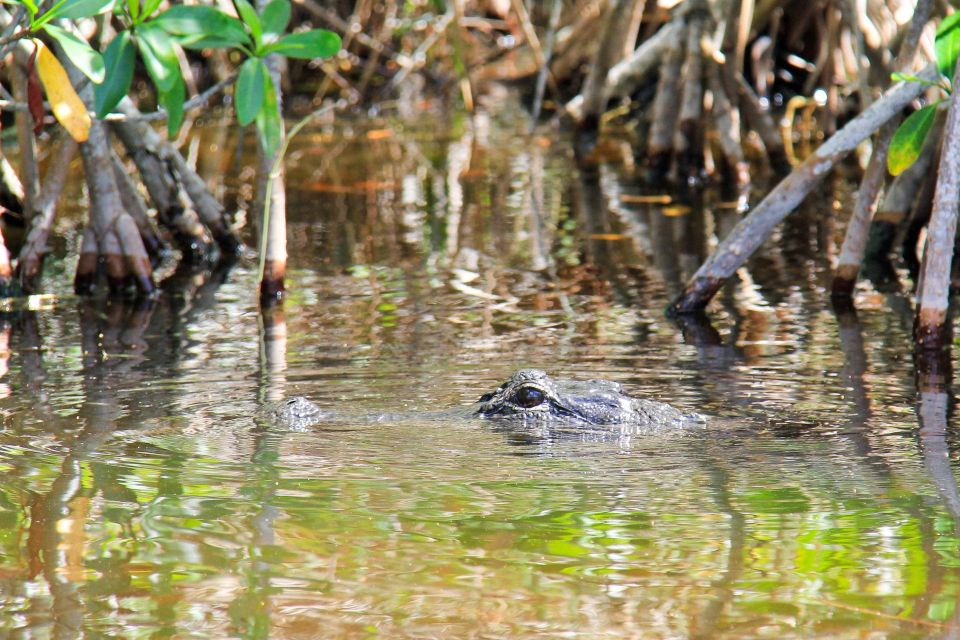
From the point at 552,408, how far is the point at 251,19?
1.91 m

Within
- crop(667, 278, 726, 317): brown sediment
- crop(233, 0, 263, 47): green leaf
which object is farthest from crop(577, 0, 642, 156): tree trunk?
crop(233, 0, 263, 47): green leaf

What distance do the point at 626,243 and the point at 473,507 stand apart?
524cm

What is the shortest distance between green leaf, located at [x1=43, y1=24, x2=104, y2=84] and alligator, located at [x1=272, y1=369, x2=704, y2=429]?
4.58 ft

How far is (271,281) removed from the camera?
7270 mm

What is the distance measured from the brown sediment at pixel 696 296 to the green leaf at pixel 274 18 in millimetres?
2760

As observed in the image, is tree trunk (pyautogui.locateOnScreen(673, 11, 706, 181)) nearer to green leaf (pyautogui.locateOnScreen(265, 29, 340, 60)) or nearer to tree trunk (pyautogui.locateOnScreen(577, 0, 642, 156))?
tree trunk (pyautogui.locateOnScreen(577, 0, 642, 156))

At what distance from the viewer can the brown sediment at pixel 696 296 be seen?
697cm

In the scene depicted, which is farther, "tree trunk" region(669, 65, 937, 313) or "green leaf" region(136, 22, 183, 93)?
"tree trunk" region(669, 65, 937, 313)

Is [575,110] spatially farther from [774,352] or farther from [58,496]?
[58,496]

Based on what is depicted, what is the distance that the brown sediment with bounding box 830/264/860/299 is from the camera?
7117 mm

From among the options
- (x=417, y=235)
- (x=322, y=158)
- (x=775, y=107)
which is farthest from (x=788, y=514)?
(x=775, y=107)

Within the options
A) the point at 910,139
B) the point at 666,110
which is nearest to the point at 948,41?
the point at 910,139

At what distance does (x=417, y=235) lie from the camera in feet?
30.4

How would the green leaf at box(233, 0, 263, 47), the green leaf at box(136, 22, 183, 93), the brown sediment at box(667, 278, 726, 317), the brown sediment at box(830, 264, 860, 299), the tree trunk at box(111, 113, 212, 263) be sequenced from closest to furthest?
1. the green leaf at box(136, 22, 183, 93)
2. the green leaf at box(233, 0, 263, 47)
3. the brown sediment at box(667, 278, 726, 317)
4. the brown sediment at box(830, 264, 860, 299)
5. the tree trunk at box(111, 113, 212, 263)
